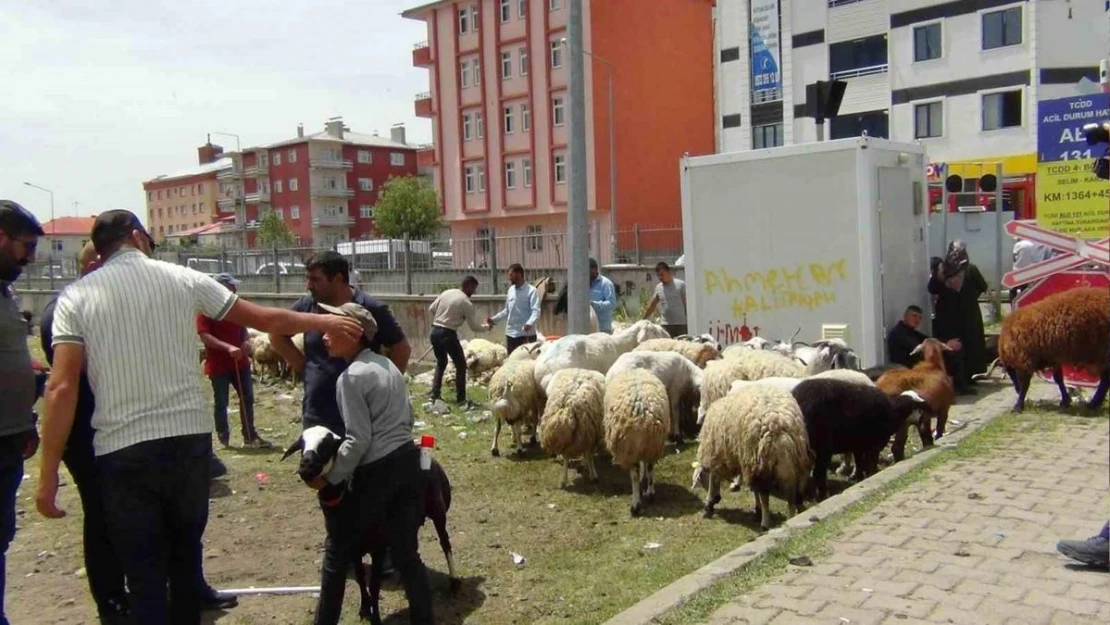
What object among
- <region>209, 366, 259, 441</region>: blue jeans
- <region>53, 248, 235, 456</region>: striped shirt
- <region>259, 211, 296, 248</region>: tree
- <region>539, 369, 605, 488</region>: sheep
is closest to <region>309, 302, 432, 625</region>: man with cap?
<region>53, 248, 235, 456</region>: striped shirt

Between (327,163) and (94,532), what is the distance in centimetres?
7818

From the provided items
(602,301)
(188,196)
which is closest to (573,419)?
(602,301)

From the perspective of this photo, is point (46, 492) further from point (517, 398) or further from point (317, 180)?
point (317, 180)

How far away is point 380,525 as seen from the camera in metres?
4.55

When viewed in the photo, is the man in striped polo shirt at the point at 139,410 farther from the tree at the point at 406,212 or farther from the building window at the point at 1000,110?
the tree at the point at 406,212

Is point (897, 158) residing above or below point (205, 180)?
below

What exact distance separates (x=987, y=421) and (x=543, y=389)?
418cm

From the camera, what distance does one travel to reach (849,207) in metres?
10.3

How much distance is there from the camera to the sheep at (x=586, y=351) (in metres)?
9.26

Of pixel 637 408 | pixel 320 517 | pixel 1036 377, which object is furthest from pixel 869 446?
pixel 1036 377

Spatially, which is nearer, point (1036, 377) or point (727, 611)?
point (727, 611)

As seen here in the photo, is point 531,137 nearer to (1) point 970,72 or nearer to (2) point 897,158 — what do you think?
(1) point 970,72

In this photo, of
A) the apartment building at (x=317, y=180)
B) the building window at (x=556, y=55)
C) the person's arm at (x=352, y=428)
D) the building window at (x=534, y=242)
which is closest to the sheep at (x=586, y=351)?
the person's arm at (x=352, y=428)

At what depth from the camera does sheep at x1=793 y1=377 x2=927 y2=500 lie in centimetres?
702
